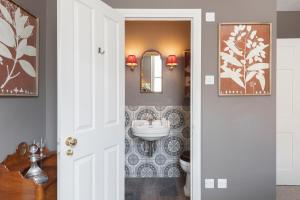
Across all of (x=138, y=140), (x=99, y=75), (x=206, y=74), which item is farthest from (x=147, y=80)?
(x=99, y=75)

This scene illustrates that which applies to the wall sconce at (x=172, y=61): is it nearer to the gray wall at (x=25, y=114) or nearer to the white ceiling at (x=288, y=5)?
the white ceiling at (x=288, y=5)

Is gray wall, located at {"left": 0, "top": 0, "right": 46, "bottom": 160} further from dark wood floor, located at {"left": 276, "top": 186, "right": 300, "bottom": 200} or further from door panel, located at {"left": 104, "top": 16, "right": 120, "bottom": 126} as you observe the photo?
dark wood floor, located at {"left": 276, "top": 186, "right": 300, "bottom": 200}

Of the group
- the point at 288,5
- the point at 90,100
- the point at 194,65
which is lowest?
the point at 90,100

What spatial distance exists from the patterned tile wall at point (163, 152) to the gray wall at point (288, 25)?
176 cm

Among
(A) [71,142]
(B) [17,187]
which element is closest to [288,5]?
(A) [71,142]

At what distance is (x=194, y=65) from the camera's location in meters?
2.79

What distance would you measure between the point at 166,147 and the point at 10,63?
2656 millimetres

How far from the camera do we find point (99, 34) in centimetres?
225

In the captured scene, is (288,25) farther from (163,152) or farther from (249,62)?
(163,152)

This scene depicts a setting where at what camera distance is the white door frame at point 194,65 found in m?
2.79

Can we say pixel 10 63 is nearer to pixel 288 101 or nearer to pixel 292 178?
pixel 288 101

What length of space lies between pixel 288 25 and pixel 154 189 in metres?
3.01

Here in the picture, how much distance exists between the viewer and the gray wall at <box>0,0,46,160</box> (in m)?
1.99

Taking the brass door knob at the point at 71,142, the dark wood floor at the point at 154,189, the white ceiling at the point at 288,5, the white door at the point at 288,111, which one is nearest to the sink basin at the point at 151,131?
the dark wood floor at the point at 154,189
